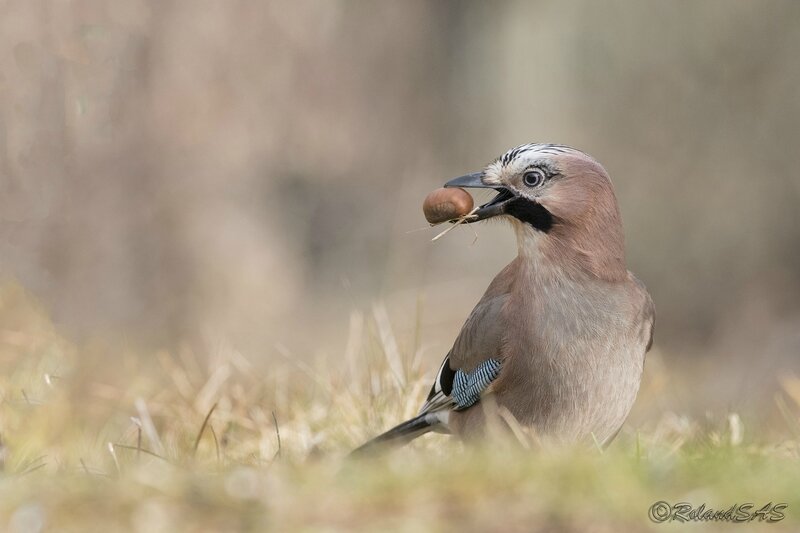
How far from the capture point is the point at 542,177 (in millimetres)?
4477

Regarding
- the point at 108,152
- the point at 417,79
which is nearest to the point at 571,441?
the point at 108,152

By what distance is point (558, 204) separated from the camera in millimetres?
4449

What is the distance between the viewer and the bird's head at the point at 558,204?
4453 mm

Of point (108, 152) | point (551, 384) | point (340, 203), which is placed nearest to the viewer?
point (551, 384)

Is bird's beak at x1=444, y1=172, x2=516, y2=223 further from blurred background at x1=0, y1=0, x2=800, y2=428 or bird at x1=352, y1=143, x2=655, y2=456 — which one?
blurred background at x1=0, y1=0, x2=800, y2=428

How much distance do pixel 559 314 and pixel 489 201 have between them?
0.51m

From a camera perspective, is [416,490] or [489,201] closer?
[416,490]

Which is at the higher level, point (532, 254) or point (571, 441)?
point (532, 254)

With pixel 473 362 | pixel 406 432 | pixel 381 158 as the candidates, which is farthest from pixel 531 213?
pixel 381 158

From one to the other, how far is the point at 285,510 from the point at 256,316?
9.59 m

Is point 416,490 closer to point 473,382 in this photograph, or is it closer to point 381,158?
point 473,382

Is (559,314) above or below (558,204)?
below

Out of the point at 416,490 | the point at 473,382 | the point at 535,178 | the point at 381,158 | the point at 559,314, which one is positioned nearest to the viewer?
the point at 416,490

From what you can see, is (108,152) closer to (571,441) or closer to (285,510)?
(571,441)
